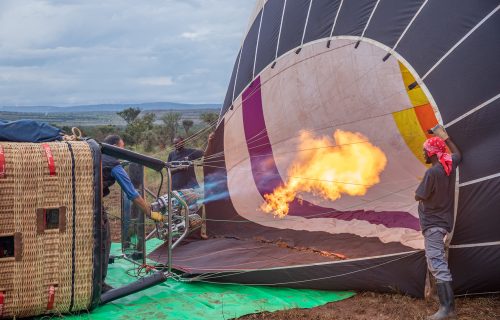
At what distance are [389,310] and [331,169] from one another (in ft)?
6.47

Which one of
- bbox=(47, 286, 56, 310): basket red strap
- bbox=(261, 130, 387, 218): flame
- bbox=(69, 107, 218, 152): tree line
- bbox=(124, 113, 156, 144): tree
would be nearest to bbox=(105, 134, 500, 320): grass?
bbox=(47, 286, 56, 310): basket red strap

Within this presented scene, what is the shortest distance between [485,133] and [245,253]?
7.74ft

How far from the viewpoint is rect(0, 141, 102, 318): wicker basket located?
3.42 m

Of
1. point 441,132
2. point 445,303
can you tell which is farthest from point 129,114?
point 445,303

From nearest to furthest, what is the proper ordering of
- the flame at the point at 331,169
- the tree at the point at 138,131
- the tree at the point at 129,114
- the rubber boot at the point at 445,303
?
the rubber boot at the point at 445,303, the flame at the point at 331,169, the tree at the point at 138,131, the tree at the point at 129,114

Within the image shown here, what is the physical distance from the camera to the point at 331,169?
559 cm

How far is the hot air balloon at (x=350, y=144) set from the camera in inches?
149

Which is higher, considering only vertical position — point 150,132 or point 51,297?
point 150,132

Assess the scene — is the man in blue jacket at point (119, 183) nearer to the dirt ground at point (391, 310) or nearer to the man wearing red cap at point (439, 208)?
the dirt ground at point (391, 310)

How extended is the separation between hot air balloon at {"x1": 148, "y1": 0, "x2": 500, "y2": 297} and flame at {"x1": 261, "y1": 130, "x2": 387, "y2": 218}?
0.04 feet

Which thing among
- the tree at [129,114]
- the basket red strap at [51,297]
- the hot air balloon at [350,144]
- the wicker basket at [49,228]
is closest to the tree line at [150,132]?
the tree at [129,114]

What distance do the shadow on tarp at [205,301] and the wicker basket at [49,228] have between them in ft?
0.77

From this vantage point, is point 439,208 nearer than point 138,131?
Yes

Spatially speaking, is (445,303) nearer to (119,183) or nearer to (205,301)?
(205,301)
